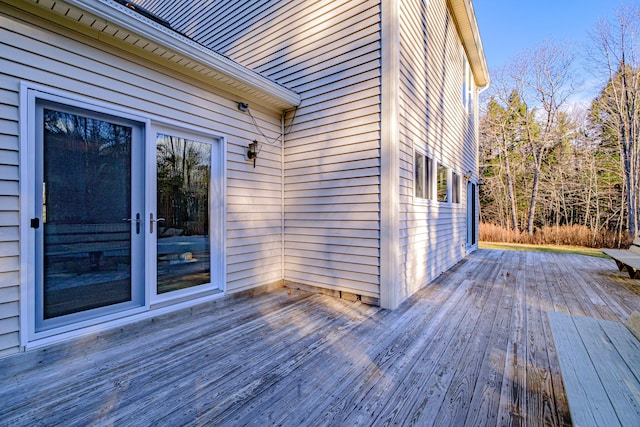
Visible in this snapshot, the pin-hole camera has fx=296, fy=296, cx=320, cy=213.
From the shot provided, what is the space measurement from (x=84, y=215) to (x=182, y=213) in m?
0.92

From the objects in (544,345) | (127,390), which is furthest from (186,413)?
(544,345)

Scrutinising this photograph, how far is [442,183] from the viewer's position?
597cm

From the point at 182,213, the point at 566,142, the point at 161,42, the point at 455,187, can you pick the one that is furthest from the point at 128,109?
the point at 566,142

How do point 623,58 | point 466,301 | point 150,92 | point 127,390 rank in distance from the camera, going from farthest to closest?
point 623,58 < point 466,301 < point 150,92 < point 127,390

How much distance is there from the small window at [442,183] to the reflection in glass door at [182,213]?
4.22 metres

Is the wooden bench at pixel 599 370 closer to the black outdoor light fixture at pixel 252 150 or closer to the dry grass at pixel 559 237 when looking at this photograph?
the black outdoor light fixture at pixel 252 150

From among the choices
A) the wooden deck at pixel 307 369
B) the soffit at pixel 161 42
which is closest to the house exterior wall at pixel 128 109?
the soffit at pixel 161 42

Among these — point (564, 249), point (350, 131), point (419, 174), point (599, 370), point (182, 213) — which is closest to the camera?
point (599, 370)

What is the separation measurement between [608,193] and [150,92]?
16.4m

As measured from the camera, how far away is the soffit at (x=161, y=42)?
2430mm

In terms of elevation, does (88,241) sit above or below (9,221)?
below

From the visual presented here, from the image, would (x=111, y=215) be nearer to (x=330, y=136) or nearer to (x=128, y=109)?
(x=128, y=109)

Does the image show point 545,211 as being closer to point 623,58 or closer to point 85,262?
point 623,58

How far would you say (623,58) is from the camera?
402 inches
